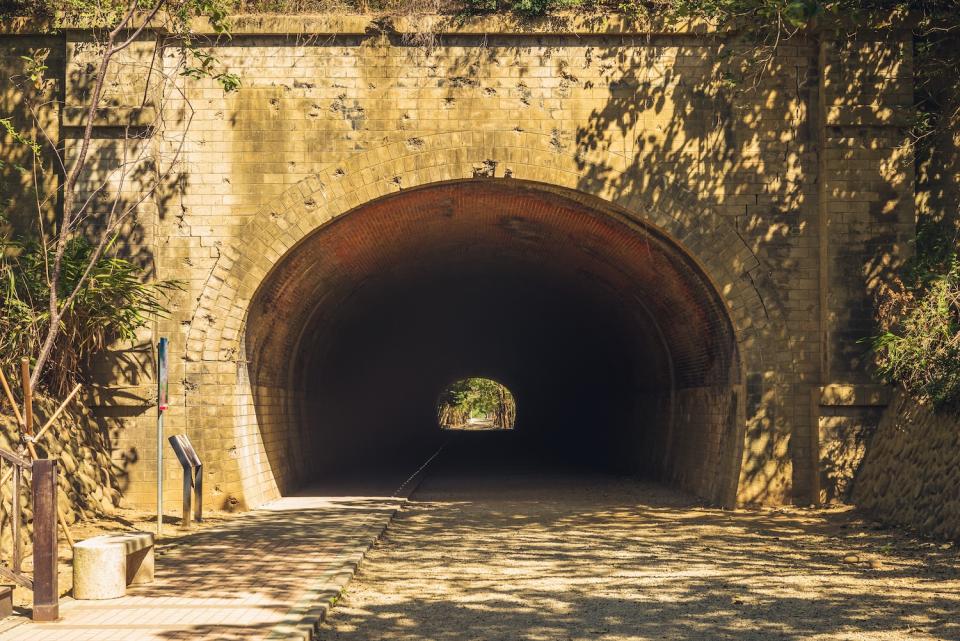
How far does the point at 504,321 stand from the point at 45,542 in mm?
19878

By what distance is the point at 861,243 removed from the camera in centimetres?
1321

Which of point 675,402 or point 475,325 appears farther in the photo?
point 475,325

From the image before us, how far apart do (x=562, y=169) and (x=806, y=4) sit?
3.86 m

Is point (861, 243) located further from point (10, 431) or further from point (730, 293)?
point (10, 431)

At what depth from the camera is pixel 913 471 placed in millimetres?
11555

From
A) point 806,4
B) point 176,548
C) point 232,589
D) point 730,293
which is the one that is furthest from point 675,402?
point 232,589

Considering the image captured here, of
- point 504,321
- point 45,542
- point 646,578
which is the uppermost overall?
point 504,321

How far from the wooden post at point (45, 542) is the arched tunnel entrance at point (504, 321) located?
672 centimetres

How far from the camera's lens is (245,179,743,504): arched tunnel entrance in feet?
46.2

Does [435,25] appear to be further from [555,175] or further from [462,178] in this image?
[555,175]

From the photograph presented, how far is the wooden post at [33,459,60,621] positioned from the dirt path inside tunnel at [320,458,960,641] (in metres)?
1.88

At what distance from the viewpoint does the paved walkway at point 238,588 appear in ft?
21.2

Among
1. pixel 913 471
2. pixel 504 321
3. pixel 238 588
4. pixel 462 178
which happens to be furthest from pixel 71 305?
pixel 504 321

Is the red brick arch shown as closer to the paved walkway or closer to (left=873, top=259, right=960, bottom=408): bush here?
(left=873, top=259, right=960, bottom=408): bush
